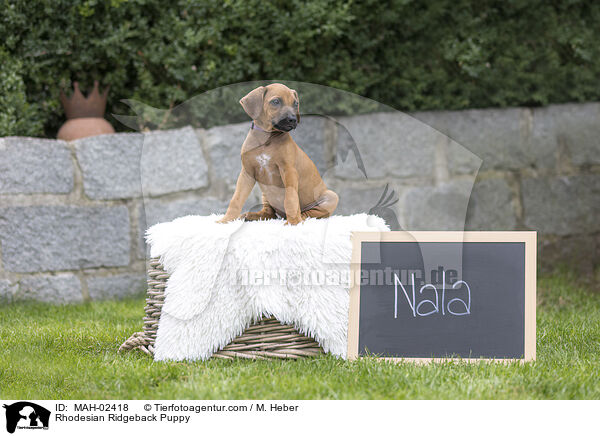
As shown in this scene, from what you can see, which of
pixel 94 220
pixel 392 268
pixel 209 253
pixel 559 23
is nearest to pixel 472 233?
pixel 392 268

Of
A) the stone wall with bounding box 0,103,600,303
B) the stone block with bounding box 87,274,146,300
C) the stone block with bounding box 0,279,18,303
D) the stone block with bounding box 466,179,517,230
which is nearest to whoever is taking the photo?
the stone wall with bounding box 0,103,600,303

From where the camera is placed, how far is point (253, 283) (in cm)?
192

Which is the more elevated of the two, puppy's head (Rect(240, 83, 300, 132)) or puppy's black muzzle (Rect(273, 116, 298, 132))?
puppy's head (Rect(240, 83, 300, 132))

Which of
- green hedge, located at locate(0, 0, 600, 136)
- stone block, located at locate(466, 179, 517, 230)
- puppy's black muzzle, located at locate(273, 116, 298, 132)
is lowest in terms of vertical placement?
stone block, located at locate(466, 179, 517, 230)

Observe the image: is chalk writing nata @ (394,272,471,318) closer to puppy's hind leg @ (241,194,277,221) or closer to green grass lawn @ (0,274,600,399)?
green grass lawn @ (0,274,600,399)

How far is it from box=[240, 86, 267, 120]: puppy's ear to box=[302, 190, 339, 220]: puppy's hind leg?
35 cm

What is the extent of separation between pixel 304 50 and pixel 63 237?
1.71 m

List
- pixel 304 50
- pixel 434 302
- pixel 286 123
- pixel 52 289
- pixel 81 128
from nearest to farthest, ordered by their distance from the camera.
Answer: pixel 286 123 → pixel 434 302 → pixel 52 289 → pixel 81 128 → pixel 304 50

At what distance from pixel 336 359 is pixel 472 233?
0.59m

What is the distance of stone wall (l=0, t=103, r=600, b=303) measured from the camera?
205 centimetres

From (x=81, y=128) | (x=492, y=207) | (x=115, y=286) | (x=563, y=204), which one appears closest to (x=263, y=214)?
(x=115, y=286)
